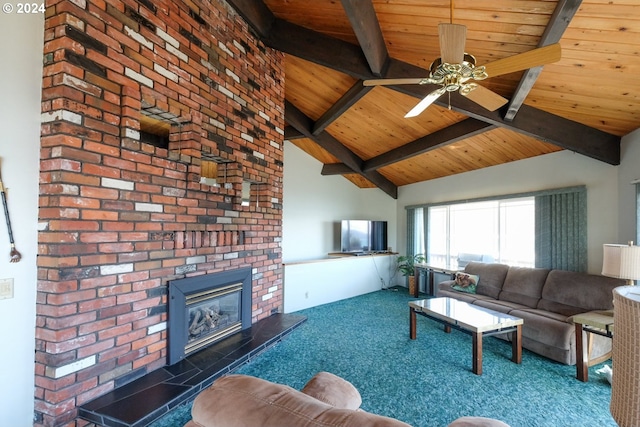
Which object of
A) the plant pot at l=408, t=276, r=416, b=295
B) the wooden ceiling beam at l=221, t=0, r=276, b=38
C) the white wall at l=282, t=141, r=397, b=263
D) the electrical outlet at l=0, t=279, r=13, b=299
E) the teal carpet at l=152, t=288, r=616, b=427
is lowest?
the teal carpet at l=152, t=288, r=616, b=427

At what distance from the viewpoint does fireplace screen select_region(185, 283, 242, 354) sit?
248 centimetres

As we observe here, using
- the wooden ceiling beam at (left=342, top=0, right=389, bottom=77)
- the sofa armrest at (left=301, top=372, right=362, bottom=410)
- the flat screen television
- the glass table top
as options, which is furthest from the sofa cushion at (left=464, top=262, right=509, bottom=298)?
the sofa armrest at (left=301, top=372, right=362, bottom=410)

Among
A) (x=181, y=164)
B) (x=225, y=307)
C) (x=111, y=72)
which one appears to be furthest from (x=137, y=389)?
(x=111, y=72)

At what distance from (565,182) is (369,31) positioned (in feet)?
11.0

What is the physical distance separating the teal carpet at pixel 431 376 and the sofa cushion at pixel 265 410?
1736 millimetres

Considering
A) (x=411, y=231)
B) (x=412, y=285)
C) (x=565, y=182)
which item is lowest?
(x=412, y=285)

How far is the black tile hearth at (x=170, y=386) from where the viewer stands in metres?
1.66

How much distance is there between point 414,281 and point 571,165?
10.8 feet

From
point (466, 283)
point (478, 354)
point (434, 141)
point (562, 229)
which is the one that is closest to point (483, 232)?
point (466, 283)

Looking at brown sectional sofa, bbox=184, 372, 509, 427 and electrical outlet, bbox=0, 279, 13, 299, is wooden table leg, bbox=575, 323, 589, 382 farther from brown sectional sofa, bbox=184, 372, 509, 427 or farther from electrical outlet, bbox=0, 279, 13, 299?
electrical outlet, bbox=0, 279, 13, 299

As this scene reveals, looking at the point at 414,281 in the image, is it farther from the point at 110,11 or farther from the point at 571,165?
the point at 110,11

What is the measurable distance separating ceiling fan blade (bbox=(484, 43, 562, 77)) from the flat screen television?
15.3 feet

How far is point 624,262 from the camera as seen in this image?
8.48 feet

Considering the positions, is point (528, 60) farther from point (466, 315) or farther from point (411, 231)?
point (411, 231)
